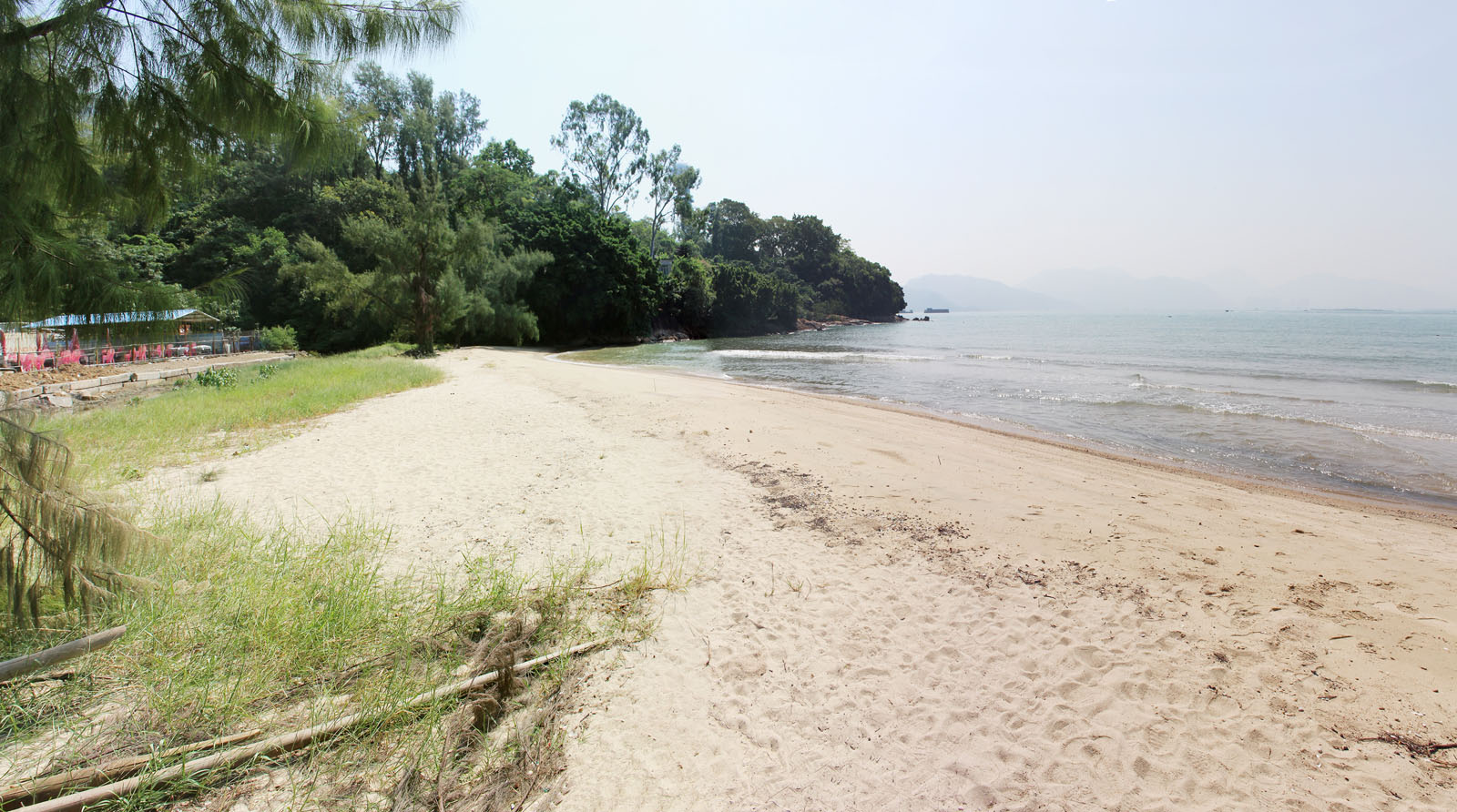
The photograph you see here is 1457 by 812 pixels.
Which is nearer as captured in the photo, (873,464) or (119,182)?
(119,182)

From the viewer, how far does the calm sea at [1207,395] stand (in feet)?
34.3

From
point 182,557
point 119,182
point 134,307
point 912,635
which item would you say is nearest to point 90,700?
point 182,557

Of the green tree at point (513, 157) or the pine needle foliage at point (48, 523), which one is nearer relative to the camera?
the pine needle foliage at point (48, 523)

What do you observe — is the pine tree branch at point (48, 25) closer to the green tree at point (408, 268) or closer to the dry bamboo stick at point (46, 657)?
the dry bamboo stick at point (46, 657)

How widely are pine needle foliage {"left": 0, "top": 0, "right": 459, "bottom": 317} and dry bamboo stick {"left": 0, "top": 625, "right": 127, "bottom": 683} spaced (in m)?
1.68

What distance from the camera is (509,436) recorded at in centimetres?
999

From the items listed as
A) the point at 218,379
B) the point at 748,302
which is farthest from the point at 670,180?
the point at 218,379

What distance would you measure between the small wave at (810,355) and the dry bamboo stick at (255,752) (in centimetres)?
3012

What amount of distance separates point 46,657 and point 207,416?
879 centimetres

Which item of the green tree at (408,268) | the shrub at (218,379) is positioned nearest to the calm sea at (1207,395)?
the green tree at (408,268)

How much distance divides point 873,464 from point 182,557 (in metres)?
7.48

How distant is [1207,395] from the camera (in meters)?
17.7

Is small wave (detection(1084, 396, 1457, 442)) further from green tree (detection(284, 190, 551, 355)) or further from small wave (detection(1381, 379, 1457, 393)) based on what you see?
green tree (detection(284, 190, 551, 355))

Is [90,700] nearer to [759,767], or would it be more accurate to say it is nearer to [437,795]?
[437,795]
